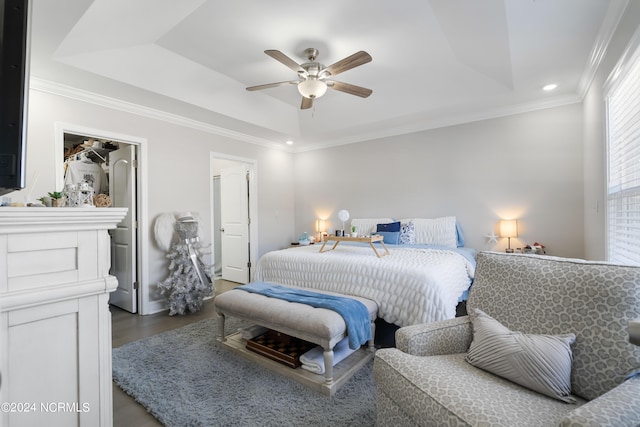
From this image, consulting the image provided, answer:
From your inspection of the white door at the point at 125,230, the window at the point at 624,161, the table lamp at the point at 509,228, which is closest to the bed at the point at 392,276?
the table lamp at the point at 509,228

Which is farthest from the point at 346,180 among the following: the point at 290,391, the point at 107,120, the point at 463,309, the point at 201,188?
the point at 290,391

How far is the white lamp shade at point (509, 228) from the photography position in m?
3.65

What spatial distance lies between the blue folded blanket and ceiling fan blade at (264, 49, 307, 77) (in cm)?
190

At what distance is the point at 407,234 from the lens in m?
4.04

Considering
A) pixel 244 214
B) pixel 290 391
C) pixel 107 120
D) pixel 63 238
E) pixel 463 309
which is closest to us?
pixel 63 238

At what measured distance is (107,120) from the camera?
128 inches

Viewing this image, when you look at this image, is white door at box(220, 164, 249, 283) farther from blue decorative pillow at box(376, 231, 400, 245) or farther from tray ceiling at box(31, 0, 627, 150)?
blue decorative pillow at box(376, 231, 400, 245)

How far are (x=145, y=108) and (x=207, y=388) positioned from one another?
122 inches

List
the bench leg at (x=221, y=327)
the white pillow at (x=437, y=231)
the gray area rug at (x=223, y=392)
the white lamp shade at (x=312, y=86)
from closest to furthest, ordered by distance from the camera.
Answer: the gray area rug at (x=223, y=392) → the bench leg at (x=221, y=327) → the white lamp shade at (x=312, y=86) → the white pillow at (x=437, y=231)

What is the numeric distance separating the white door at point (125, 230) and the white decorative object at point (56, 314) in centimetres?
282

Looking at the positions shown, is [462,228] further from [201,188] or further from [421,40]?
[201,188]

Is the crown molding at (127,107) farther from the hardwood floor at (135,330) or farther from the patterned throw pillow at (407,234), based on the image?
the patterned throw pillow at (407,234)

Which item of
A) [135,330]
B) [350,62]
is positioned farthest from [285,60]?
[135,330]

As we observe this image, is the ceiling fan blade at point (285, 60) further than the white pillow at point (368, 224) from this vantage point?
No
